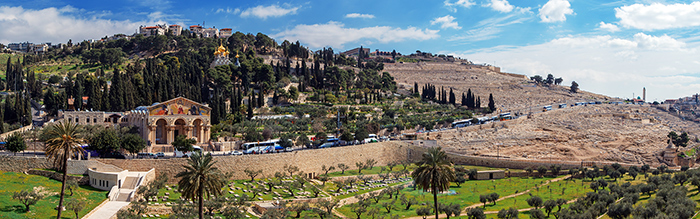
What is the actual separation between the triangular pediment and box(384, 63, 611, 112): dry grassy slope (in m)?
53.2

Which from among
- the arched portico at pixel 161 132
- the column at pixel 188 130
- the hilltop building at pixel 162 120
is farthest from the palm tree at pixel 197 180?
the column at pixel 188 130

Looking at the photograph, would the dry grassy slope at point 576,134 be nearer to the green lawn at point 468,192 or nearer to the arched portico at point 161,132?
the green lawn at point 468,192

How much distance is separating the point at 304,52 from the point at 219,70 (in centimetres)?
3056

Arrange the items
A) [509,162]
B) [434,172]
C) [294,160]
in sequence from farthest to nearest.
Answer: [509,162] → [294,160] → [434,172]

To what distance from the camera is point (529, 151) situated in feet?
184

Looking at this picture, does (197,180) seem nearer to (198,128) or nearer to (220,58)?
(198,128)

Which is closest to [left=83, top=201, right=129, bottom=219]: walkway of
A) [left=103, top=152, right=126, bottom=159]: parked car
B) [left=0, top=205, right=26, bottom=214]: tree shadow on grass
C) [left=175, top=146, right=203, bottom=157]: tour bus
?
[left=0, top=205, right=26, bottom=214]: tree shadow on grass

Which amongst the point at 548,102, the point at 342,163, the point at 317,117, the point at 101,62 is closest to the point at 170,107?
the point at 342,163

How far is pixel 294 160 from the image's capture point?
1666 inches

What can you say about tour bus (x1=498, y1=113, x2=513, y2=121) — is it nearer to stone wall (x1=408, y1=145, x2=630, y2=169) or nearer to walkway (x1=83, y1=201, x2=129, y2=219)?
stone wall (x1=408, y1=145, x2=630, y2=169)

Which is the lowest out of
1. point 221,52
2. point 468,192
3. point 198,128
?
point 468,192

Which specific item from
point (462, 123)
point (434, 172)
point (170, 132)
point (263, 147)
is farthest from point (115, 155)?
point (462, 123)

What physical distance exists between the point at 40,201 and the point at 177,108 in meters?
18.0

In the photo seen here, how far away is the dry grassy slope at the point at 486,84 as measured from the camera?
95312mm
